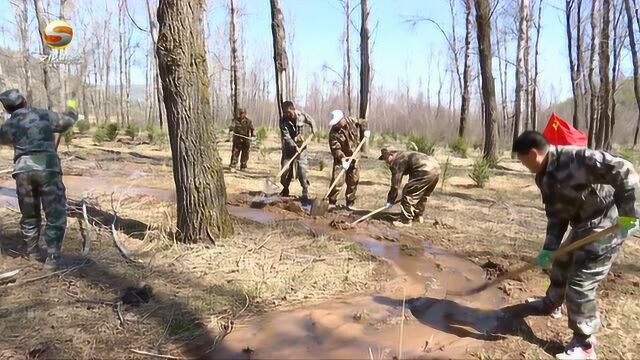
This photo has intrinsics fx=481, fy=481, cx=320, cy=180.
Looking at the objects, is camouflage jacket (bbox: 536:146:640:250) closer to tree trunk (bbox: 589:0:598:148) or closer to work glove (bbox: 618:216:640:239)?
work glove (bbox: 618:216:640:239)

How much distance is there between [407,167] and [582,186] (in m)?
3.68

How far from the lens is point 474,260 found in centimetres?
517

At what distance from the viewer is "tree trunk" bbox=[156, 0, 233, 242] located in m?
4.66

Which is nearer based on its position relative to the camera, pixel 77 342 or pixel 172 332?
pixel 77 342

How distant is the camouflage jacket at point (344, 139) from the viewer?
299 inches

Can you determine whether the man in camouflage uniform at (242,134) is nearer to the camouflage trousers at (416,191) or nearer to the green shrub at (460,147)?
the camouflage trousers at (416,191)

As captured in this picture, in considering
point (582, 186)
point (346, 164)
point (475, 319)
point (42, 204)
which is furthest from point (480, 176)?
point (42, 204)

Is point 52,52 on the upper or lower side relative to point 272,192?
upper

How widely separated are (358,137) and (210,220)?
3.65 metres

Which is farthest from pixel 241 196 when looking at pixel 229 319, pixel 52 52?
pixel 52 52

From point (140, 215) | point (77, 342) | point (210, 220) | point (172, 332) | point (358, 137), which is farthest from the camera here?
point (358, 137)

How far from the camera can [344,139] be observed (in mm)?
7629

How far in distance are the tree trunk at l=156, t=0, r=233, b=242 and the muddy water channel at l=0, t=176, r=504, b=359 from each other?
5.33 feet

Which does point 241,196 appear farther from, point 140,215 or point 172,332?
point 172,332
